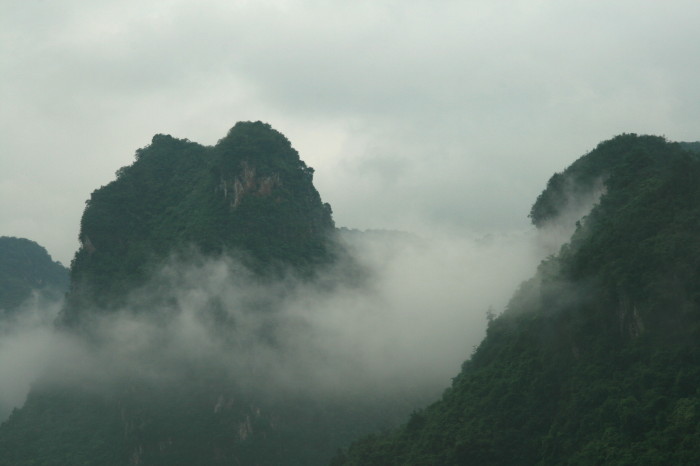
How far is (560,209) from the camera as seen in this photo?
55.4 m

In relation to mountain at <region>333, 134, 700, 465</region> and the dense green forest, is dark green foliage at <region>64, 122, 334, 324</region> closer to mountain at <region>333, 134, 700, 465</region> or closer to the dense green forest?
the dense green forest

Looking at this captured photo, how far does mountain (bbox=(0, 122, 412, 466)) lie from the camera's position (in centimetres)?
6462

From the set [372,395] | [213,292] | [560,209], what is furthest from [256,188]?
[560,209]

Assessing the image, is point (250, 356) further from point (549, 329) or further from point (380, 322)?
point (549, 329)

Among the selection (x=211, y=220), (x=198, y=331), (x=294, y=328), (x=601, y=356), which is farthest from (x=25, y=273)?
(x=601, y=356)

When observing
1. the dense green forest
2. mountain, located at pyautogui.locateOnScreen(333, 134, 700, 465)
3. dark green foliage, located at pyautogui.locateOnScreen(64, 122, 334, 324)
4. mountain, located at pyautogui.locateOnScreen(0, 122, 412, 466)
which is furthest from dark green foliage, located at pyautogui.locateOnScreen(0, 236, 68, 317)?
mountain, located at pyautogui.locateOnScreen(333, 134, 700, 465)

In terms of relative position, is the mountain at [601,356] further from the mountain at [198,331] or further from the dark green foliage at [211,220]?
the dark green foliage at [211,220]

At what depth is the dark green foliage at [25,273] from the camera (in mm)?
103188

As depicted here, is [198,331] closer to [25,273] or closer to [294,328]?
[294,328]

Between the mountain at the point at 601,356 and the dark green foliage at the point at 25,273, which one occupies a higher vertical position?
the dark green foliage at the point at 25,273

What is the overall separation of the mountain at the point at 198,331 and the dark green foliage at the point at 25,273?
29.3m

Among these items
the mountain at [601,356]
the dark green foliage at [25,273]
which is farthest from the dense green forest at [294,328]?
the dark green foliage at [25,273]

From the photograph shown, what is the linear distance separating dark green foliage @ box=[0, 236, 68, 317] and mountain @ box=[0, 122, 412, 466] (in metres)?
29.3

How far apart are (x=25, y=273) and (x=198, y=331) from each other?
5115 cm
